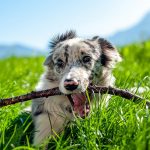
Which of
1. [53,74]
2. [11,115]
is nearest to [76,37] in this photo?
[53,74]

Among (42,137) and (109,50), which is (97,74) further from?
(42,137)

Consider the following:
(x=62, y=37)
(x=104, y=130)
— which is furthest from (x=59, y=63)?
(x=104, y=130)

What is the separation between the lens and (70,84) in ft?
15.3

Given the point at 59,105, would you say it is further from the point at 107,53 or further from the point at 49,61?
the point at 107,53

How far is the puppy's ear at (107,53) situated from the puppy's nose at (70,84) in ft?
3.48

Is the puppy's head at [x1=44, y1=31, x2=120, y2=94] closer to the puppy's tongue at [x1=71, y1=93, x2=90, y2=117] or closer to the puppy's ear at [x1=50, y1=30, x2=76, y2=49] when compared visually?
the puppy's ear at [x1=50, y1=30, x2=76, y2=49]

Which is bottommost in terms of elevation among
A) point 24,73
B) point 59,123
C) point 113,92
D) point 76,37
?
point 24,73

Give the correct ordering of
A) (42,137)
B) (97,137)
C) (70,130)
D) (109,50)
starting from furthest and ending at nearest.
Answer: (109,50)
(42,137)
(70,130)
(97,137)

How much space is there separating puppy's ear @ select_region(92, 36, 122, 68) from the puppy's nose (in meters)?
1.06

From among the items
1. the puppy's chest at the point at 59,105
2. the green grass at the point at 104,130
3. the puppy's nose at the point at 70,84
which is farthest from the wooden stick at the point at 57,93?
the puppy's chest at the point at 59,105

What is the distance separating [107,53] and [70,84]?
1.28 metres

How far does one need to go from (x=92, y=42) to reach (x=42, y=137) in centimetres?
137

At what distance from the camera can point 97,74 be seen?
5480 millimetres

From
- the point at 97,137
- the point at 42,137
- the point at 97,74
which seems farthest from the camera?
the point at 97,74
